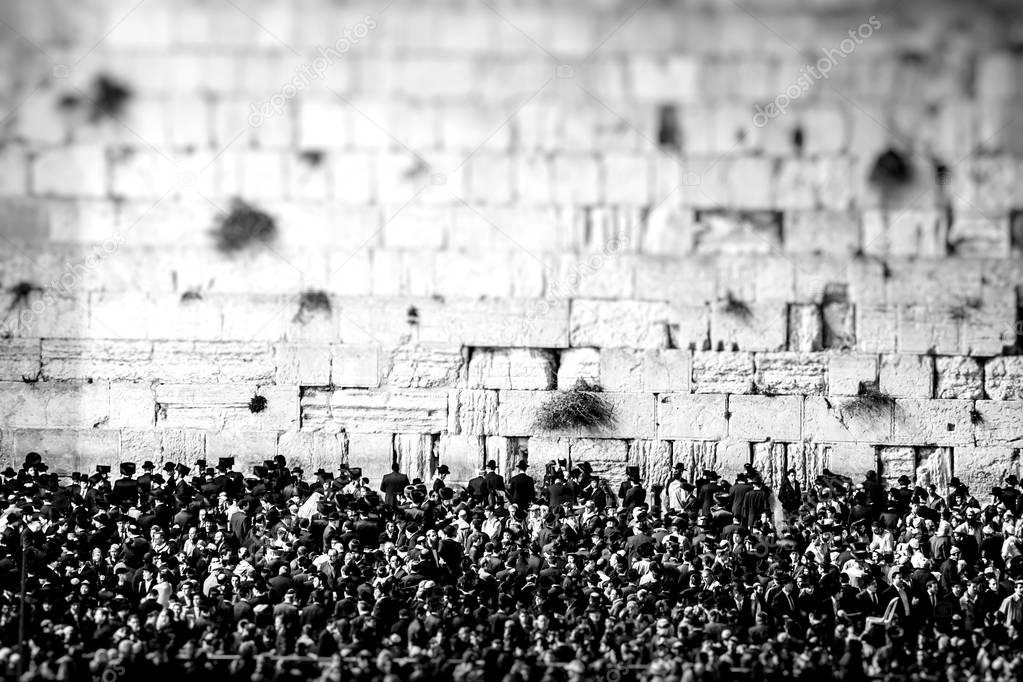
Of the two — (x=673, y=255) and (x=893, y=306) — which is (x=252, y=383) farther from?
(x=893, y=306)

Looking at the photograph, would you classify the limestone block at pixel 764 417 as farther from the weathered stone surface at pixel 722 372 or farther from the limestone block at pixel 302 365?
the limestone block at pixel 302 365

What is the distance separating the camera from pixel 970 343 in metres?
23.2

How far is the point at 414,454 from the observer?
23219 millimetres

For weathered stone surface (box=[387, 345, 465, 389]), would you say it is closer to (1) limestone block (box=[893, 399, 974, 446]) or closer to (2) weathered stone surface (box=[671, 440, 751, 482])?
(2) weathered stone surface (box=[671, 440, 751, 482])

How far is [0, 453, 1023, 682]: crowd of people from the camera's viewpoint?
618 inches

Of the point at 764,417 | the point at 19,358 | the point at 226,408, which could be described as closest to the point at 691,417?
the point at 764,417

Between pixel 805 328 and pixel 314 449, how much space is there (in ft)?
19.3

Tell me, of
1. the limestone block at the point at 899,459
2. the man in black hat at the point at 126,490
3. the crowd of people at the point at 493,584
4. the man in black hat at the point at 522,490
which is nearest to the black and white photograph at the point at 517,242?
the limestone block at the point at 899,459

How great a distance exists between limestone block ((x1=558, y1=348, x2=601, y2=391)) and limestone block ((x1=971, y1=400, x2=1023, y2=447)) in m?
4.40

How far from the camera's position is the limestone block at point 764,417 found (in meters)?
23.1

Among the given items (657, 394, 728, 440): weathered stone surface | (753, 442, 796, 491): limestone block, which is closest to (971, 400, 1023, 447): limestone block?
(753, 442, 796, 491): limestone block

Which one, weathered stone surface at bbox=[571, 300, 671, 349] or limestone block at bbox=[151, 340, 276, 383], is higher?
weathered stone surface at bbox=[571, 300, 671, 349]

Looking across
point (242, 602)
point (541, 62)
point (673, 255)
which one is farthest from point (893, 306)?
point (242, 602)

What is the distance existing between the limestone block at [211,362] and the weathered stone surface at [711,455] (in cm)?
484
